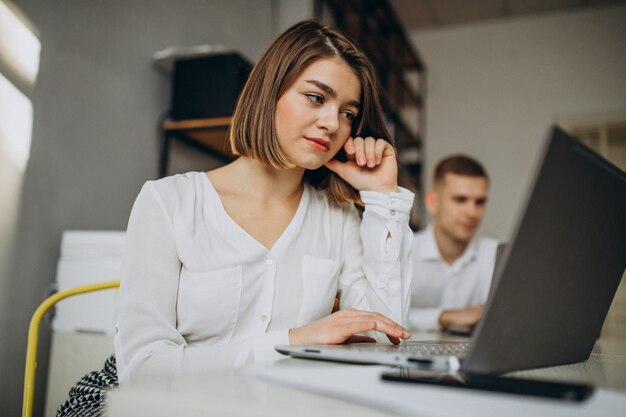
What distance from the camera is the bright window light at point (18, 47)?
1.55m

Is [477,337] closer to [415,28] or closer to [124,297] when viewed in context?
[124,297]

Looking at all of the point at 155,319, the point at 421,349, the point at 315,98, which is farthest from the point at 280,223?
the point at 421,349

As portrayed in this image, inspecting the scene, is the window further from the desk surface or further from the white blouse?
the desk surface

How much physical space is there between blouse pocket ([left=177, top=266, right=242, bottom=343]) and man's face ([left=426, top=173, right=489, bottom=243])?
5.08 ft

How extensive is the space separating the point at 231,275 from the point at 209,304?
7 centimetres

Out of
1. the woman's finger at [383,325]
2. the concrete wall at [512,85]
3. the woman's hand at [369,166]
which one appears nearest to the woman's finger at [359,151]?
the woman's hand at [369,166]

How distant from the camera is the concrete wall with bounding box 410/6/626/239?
4133 mm

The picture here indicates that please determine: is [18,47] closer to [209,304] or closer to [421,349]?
[209,304]

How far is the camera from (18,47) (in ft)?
5.25

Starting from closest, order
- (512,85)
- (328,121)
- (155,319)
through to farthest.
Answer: (155,319) → (328,121) → (512,85)

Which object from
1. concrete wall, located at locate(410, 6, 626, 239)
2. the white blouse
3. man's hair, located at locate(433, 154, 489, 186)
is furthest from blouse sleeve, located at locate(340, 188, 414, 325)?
concrete wall, located at locate(410, 6, 626, 239)

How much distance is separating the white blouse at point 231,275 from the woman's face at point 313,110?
6.3 inches

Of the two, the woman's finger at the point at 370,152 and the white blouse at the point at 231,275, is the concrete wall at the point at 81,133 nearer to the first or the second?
the white blouse at the point at 231,275

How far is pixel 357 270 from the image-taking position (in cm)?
123
